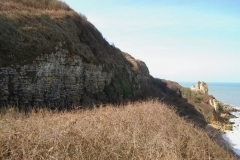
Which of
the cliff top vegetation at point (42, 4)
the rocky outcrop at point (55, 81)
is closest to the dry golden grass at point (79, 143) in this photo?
the rocky outcrop at point (55, 81)

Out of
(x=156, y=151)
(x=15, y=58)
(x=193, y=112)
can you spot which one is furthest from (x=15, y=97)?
(x=193, y=112)

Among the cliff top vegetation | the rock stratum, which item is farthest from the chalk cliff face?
the cliff top vegetation

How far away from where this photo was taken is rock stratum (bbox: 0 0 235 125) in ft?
54.2

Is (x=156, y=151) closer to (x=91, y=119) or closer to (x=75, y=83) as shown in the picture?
(x=91, y=119)

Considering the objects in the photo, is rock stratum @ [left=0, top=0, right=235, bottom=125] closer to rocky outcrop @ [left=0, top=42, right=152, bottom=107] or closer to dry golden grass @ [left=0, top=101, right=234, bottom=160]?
rocky outcrop @ [left=0, top=42, right=152, bottom=107]

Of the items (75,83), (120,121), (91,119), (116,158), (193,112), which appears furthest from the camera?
(193,112)

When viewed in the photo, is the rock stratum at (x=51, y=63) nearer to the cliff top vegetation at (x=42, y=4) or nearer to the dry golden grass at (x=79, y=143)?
the cliff top vegetation at (x=42, y=4)

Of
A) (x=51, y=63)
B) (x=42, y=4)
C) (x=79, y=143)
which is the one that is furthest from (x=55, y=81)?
(x=42, y=4)

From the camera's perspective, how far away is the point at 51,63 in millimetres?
19031

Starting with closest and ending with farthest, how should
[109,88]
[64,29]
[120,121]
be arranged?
1. [120,121]
2. [64,29]
3. [109,88]

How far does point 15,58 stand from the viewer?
658 inches

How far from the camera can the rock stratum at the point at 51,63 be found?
54.2 feet

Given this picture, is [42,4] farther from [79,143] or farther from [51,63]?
[79,143]

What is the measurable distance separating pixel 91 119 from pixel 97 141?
2.65 meters
